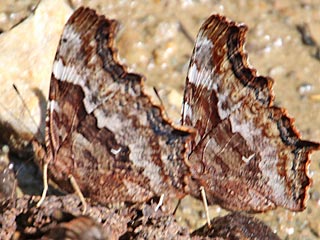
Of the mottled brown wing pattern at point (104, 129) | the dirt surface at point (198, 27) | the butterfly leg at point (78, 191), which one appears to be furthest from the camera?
the dirt surface at point (198, 27)

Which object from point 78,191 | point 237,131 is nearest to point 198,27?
point 237,131

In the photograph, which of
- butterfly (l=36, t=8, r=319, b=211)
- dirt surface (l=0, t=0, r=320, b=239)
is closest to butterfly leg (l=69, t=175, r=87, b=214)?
butterfly (l=36, t=8, r=319, b=211)

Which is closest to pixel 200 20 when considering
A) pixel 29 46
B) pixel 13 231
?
pixel 29 46

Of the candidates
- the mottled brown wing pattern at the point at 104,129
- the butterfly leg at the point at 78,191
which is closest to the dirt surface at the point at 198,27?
the mottled brown wing pattern at the point at 104,129

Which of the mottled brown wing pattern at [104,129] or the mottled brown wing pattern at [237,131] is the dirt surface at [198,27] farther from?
the mottled brown wing pattern at [104,129]

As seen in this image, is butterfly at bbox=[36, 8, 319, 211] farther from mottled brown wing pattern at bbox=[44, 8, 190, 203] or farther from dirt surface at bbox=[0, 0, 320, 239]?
dirt surface at bbox=[0, 0, 320, 239]

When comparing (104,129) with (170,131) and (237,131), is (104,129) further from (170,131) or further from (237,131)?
(237,131)

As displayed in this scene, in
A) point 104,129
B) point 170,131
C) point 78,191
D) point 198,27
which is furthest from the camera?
point 198,27
